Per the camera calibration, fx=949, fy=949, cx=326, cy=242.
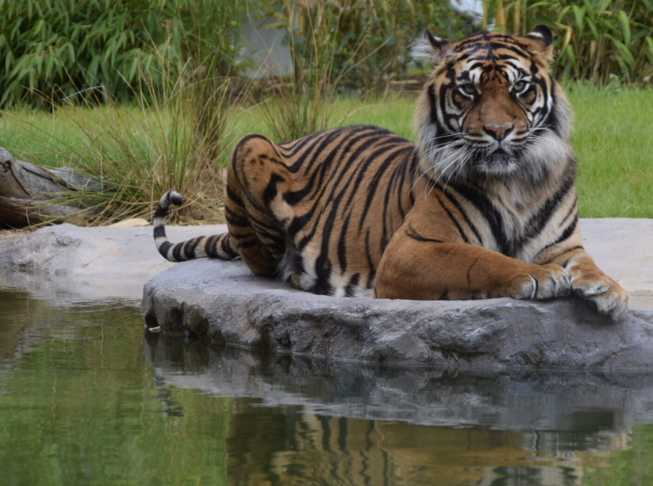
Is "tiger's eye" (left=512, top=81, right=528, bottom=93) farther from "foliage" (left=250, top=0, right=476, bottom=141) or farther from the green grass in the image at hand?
"foliage" (left=250, top=0, right=476, bottom=141)

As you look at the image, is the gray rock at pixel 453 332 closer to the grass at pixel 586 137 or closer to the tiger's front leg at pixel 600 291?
the tiger's front leg at pixel 600 291

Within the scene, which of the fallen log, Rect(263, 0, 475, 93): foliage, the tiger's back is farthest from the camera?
Rect(263, 0, 475, 93): foliage

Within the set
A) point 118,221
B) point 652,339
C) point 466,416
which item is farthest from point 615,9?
point 466,416

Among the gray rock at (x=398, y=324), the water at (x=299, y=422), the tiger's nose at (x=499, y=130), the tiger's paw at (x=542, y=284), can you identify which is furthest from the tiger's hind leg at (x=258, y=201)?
the tiger's paw at (x=542, y=284)

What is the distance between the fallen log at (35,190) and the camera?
24.5 feet

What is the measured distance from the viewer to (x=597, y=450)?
2287 millimetres

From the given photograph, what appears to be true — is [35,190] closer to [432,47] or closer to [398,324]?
[432,47]

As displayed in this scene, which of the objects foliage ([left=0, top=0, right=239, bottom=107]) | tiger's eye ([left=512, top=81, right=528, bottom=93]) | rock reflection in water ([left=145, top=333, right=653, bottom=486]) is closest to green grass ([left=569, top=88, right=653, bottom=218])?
tiger's eye ([left=512, top=81, right=528, bottom=93])

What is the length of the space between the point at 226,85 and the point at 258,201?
133 inches

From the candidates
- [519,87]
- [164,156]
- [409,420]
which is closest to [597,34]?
[164,156]

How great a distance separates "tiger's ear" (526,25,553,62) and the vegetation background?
3.17 meters

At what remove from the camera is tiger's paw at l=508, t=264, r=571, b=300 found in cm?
323

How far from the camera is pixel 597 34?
11.2 metres

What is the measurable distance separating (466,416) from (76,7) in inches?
486
